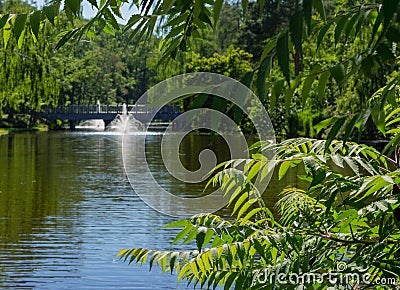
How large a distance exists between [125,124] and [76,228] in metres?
53.5

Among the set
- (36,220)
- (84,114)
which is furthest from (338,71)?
(84,114)

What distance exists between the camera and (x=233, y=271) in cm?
306

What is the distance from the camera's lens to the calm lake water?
8.40 metres

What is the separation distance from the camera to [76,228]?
1166 centimetres

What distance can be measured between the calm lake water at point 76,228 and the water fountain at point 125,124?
1543 inches

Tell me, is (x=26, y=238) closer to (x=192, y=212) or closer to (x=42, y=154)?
(x=192, y=212)

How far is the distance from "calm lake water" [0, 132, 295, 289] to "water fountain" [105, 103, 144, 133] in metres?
39.2

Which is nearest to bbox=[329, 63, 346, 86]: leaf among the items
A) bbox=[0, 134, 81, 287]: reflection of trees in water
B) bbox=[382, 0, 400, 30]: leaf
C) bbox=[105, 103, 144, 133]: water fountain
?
bbox=[382, 0, 400, 30]: leaf

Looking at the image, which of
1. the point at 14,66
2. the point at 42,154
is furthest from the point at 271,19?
the point at 14,66

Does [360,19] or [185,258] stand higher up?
[360,19]

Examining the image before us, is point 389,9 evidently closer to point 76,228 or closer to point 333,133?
point 333,133

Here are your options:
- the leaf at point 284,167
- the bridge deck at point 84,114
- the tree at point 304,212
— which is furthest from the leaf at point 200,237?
the bridge deck at point 84,114

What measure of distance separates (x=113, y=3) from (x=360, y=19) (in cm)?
74

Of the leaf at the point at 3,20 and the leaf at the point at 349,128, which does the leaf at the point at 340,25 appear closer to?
the leaf at the point at 349,128
